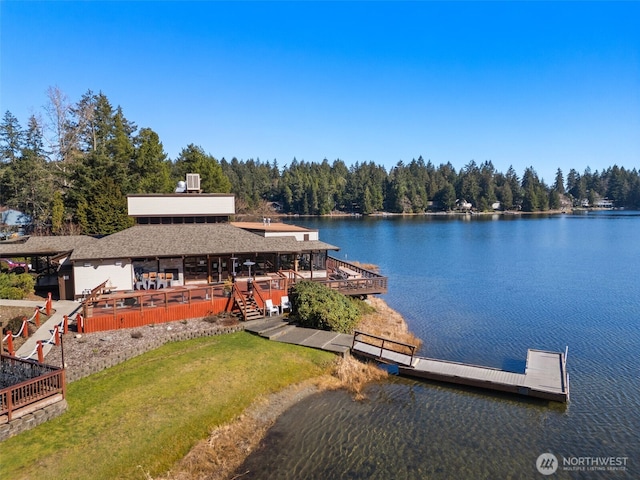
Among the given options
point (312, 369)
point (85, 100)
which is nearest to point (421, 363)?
point (312, 369)

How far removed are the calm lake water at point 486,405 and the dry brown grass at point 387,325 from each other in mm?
1041

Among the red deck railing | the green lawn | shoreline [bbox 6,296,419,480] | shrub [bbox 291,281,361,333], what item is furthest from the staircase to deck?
the red deck railing

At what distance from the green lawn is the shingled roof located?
28.5 ft

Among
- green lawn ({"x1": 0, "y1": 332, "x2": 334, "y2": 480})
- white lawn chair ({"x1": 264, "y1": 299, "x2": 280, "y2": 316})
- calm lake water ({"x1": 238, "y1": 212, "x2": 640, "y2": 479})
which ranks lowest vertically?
calm lake water ({"x1": 238, "y1": 212, "x2": 640, "y2": 479})

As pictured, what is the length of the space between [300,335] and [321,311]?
192cm

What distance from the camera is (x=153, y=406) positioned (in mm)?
13953

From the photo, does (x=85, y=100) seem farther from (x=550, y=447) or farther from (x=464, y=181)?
(x=464, y=181)

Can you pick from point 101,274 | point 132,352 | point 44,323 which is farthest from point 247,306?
point 44,323

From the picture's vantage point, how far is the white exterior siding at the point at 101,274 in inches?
1000

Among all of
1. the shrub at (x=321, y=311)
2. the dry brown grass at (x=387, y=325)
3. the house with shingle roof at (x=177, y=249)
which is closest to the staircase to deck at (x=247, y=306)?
the shrub at (x=321, y=311)

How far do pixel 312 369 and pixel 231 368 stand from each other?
3.77 meters

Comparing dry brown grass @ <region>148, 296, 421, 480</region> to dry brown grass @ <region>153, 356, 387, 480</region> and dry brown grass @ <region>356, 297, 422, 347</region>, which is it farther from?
dry brown grass @ <region>356, 297, 422, 347</region>

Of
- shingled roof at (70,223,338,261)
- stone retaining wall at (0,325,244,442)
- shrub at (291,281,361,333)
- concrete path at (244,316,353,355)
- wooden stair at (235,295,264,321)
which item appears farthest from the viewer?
shingled roof at (70,223,338,261)

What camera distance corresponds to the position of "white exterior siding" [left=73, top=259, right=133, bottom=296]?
2541cm
